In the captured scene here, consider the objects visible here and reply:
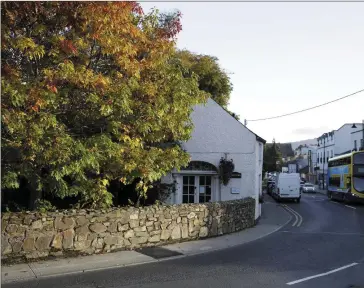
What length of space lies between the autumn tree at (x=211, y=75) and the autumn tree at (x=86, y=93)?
56.1 ft

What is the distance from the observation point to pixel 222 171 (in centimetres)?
2036

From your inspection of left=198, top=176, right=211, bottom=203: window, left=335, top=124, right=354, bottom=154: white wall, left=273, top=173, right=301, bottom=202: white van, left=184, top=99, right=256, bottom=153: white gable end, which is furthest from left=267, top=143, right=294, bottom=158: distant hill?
left=184, top=99, right=256, bottom=153: white gable end

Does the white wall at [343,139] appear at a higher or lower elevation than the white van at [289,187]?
higher

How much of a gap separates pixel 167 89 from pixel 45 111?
10.3 ft

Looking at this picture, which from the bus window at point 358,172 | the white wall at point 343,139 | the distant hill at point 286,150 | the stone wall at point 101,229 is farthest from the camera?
the distant hill at point 286,150

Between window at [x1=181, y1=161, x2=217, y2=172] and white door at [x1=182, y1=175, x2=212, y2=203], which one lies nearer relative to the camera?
window at [x1=181, y1=161, x2=217, y2=172]

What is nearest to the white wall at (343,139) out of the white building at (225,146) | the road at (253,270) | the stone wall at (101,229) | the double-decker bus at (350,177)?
the double-decker bus at (350,177)

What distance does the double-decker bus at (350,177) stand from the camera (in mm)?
31531

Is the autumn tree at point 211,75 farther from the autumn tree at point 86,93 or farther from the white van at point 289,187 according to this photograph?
the autumn tree at point 86,93

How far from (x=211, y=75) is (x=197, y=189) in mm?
10399

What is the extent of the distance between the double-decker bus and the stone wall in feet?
66.9

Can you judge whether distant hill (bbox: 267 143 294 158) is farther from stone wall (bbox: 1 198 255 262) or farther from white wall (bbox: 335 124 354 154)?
stone wall (bbox: 1 198 255 262)

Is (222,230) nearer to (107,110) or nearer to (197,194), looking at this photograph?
(197,194)

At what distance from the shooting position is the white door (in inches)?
834
